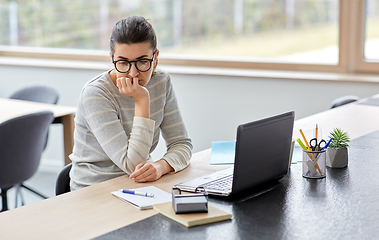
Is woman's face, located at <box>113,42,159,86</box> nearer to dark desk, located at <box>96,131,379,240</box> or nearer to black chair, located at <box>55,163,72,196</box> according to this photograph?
black chair, located at <box>55,163,72,196</box>

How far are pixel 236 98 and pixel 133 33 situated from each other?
1.99 meters

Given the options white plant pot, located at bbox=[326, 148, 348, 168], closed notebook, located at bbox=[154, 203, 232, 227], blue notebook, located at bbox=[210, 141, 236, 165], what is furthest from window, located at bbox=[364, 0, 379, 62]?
closed notebook, located at bbox=[154, 203, 232, 227]

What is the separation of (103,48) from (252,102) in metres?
1.57

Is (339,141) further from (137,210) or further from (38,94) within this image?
(38,94)

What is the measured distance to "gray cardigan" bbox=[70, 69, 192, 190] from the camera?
1.53m

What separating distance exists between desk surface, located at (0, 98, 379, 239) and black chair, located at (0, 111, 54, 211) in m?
1.07

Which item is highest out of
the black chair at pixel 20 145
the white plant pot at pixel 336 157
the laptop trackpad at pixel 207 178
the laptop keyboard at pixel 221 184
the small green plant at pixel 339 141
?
the small green plant at pixel 339 141

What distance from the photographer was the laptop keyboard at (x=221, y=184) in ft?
4.29

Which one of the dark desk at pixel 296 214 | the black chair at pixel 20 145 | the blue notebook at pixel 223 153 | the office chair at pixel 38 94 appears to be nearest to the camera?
the dark desk at pixel 296 214

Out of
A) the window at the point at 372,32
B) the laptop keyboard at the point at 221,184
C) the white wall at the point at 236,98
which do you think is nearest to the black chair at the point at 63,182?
the laptop keyboard at the point at 221,184

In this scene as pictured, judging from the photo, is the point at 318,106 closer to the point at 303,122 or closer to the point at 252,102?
the point at 252,102

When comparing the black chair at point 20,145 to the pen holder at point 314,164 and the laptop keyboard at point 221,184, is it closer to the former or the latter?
the laptop keyboard at point 221,184

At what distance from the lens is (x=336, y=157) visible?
59.9 inches

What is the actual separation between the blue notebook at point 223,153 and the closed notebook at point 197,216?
0.48 metres
